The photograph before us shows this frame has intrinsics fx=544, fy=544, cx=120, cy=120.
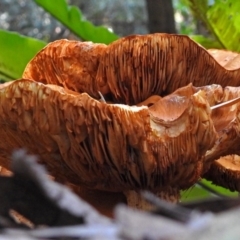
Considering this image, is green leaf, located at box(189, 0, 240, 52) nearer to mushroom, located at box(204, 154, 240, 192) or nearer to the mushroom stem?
mushroom, located at box(204, 154, 240, 192)

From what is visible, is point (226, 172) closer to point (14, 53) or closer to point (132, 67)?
point (132, 67)

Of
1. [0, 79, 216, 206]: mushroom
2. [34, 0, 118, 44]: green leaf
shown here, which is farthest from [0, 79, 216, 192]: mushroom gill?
[34, 0, 118, 44]: green leaf

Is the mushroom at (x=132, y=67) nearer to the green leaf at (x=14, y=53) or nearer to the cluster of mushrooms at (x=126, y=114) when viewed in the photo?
the cluster of mushrooms at (x=126, y=114)

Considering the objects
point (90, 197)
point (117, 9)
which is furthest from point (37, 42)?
point (117, 9)

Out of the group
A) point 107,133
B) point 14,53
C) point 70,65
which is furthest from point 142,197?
point 14,53

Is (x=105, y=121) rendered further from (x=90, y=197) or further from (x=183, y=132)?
(x=90, y=197)

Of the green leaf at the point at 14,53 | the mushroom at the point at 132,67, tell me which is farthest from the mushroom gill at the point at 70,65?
the green leaf at the point at 14,53
